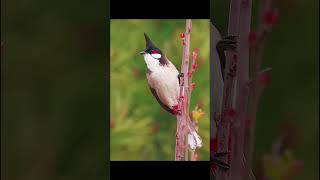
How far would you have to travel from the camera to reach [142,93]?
798 mm

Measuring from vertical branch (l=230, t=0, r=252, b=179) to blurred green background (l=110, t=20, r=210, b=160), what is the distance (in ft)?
0.13

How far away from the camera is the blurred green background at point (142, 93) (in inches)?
30.6

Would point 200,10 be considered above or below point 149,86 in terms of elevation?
above

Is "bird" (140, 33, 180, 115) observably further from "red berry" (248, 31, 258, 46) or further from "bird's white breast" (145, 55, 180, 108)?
"red berry" (248, 31, 258, 46)

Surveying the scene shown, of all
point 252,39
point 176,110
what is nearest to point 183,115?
point 176,110

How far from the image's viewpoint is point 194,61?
2.59 feet

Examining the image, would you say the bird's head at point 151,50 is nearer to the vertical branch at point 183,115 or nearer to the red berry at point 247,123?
A: the vertical branch at point 183,115

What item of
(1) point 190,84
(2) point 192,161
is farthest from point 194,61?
(2) point 192,161

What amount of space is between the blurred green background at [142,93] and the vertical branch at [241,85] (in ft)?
0.13

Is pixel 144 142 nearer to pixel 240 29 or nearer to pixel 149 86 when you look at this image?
pixel 149 86

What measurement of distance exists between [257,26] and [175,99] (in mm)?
160

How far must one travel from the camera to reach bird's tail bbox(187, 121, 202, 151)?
2.57ft

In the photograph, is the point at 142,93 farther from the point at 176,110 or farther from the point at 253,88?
the point at 253,88

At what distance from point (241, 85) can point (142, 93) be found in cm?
14
